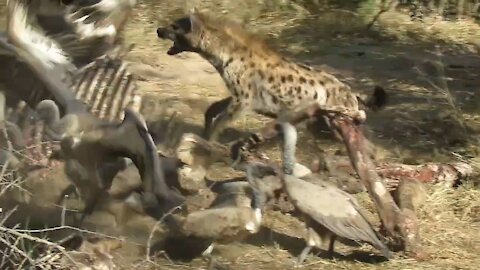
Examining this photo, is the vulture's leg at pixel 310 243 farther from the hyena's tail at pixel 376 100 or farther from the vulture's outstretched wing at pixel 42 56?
the hyena's tail at pixel 376 100

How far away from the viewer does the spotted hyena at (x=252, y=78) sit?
5402 mm

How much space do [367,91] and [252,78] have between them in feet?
4.46

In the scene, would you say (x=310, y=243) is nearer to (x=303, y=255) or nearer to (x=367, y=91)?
(x=303, y=255)

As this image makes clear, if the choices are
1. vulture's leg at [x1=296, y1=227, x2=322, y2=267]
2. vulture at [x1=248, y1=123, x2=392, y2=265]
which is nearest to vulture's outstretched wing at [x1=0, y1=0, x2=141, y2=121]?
vulture at [x1=248, y1=123, x2=392, y2=265]

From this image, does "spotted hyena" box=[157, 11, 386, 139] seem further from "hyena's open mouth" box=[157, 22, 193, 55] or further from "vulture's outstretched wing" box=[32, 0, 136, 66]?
"vulture's outstretched wing" box=[32, 0, 136, 66]

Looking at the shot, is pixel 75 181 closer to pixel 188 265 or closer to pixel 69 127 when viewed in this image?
pixel 69 127

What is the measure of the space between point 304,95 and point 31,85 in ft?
4.80

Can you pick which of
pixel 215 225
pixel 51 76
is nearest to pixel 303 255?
pixel 215 225

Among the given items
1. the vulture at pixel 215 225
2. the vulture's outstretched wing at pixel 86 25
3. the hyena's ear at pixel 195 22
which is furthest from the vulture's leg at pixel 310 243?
→ the hyena's ear at pixel 195 22

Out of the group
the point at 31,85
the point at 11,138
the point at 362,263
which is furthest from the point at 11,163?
the point at 362,263

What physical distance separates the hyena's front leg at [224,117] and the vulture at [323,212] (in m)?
1.38

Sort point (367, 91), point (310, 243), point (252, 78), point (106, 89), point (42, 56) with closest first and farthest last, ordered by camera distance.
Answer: point (310, 243), point (42, 56), point (106, 89), point (252, 78), point (367, 91)

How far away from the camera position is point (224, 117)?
5637 mm

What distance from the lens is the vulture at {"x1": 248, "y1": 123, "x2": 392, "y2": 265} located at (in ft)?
13.2
